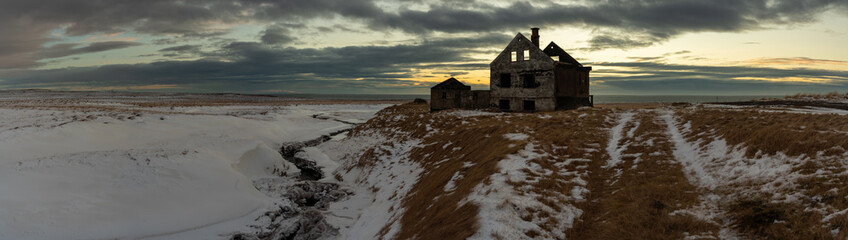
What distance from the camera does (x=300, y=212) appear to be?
15891 millimetres

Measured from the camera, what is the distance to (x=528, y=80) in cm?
3816

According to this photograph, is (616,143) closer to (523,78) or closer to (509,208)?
(509,208)

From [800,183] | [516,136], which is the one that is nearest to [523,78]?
[516,136]

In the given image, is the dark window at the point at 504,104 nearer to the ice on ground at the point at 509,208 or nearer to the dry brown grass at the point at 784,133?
the dry brown grass at the point at 784,133

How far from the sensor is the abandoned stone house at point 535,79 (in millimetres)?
36750

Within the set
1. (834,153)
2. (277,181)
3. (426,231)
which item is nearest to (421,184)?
(426,231)

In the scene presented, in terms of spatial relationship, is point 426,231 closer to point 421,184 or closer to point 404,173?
point 421,184

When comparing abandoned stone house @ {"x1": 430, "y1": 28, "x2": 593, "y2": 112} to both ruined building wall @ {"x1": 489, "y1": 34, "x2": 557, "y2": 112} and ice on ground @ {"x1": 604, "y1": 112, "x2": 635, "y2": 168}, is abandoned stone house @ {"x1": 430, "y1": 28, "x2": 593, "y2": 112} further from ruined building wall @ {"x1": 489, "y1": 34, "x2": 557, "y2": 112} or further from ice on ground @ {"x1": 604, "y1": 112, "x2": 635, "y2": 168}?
ice on ground @ {"x1": 604, "y1": 112, "x2": 635, "y2": 168}

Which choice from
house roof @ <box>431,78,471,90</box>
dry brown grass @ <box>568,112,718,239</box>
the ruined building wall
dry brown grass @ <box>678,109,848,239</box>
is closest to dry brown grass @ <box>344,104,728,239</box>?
dry brown grass @ <box>568,112,718,239</box>

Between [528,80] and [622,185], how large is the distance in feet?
89.9

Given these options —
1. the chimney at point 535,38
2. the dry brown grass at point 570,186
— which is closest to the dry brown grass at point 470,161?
the dry brown grass at point 570,186

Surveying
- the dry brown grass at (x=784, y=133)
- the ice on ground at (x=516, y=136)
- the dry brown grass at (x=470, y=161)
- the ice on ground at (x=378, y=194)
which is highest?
the dry brown grass at (x=784, y=133)

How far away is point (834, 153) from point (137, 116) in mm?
41870

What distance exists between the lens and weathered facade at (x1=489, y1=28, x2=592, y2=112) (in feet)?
121
